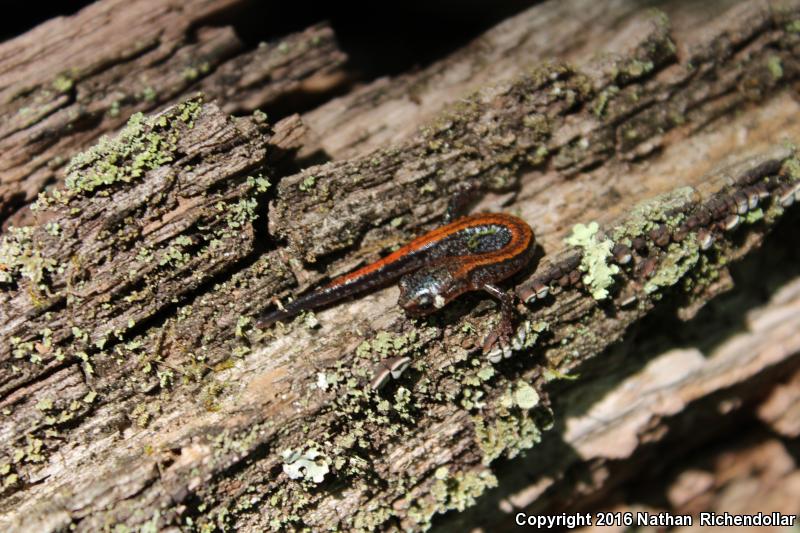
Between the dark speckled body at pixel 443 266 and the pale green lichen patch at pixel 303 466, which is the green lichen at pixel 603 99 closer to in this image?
the dark speckled body at pixel 443 266

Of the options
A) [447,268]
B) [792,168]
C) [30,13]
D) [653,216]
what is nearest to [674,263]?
[653,216]

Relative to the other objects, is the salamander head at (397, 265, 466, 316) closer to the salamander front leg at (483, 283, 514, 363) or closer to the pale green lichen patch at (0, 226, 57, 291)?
the salamander front leg at (483, 283, 514, 363)

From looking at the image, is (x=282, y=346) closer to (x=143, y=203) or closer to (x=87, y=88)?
(x=143, y=203)

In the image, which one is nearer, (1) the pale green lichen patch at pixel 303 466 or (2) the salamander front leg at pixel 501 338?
(1) the pale green lichen patch at pixel 303 466

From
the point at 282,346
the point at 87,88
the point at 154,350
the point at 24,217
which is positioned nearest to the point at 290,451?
the point at 282,346

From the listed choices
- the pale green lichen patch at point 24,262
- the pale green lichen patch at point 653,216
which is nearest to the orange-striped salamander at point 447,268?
the pale green lichen patch at point 653,216

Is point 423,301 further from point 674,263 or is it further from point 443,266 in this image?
point 674,263
